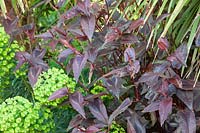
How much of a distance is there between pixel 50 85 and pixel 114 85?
26 cm

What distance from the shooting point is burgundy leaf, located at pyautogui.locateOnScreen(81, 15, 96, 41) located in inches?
52.0

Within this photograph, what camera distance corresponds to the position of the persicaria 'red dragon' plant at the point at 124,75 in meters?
1.24

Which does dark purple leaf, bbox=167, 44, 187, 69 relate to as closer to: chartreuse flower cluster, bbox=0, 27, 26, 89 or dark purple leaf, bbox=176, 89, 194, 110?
dark purple leaf, bbox=176, 89, 194, 110

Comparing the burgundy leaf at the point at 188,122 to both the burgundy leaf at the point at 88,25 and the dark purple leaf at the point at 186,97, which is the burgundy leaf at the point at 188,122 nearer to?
the dark purple leaf at the point at 186,97

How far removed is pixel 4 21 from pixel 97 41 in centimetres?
40

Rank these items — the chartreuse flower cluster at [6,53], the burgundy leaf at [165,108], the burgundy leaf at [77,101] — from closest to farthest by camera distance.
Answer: the burgundy leaf at [165,108]
the burgundy leaf at [77,101]
the chartreuse flower cluster at [6,53]

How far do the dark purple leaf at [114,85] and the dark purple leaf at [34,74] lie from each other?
0.25 meters

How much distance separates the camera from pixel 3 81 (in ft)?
5.92

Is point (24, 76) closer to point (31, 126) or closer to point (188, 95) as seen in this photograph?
point (31, 126)

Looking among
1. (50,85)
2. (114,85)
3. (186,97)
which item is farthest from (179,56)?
(50,85)

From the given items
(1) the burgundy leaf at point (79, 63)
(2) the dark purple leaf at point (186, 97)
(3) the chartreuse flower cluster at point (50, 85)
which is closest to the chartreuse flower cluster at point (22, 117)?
(3) the chartreuse flower cluster at point (50, 85)

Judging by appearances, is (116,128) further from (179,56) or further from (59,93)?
(179,56)

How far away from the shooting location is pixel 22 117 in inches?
58.0

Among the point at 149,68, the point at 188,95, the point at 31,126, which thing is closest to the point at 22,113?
the point at 31,126
